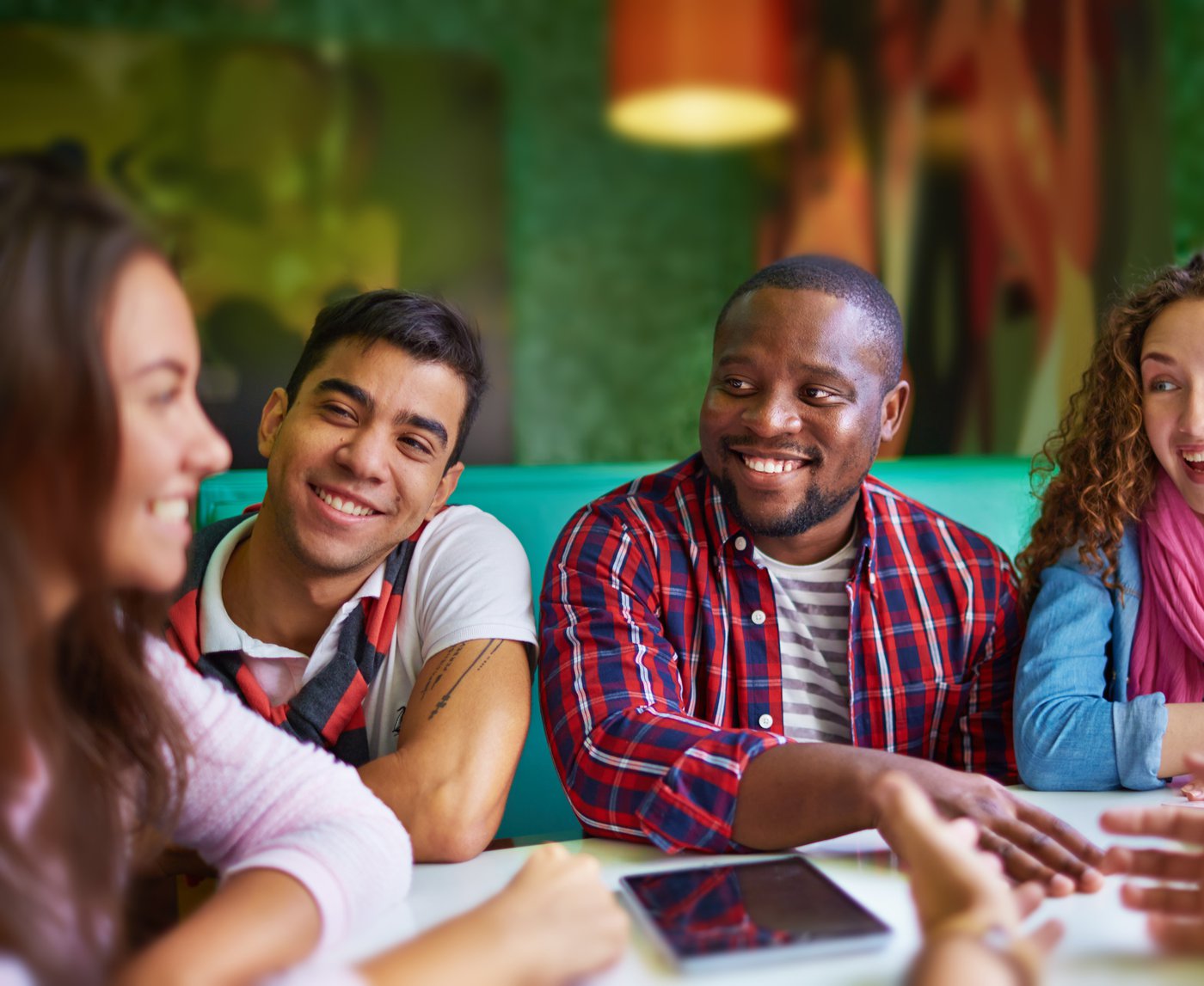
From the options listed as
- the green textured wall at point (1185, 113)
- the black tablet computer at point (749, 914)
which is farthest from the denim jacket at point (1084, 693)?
the green textured wall at point (1185, 113)

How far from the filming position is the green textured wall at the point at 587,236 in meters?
2.33

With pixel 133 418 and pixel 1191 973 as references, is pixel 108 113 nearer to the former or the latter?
A: pixel 133 418

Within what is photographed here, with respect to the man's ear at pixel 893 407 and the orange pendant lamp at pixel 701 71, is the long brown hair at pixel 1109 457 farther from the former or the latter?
the orange pendant lamp at pixel 701 71

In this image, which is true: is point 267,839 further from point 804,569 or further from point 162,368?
point 804,569

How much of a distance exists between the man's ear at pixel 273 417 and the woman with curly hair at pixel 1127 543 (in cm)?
101

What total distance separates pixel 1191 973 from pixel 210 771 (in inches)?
28.5

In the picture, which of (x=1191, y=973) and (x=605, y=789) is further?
(x=605, y=789)

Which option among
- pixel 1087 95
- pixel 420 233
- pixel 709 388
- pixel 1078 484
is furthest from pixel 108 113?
pixel 1087 95

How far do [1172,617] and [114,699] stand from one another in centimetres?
119

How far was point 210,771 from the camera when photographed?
857 mm

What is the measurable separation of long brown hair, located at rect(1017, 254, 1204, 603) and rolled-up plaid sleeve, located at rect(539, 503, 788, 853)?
499mm

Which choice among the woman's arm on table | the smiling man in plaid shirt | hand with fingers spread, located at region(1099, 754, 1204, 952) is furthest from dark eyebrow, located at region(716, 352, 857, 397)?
the woman's arm on table

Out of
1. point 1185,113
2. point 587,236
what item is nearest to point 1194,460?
point 587,236

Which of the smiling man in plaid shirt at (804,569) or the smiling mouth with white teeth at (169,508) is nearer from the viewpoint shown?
the smiling mouth with white teeth at (169,508)
